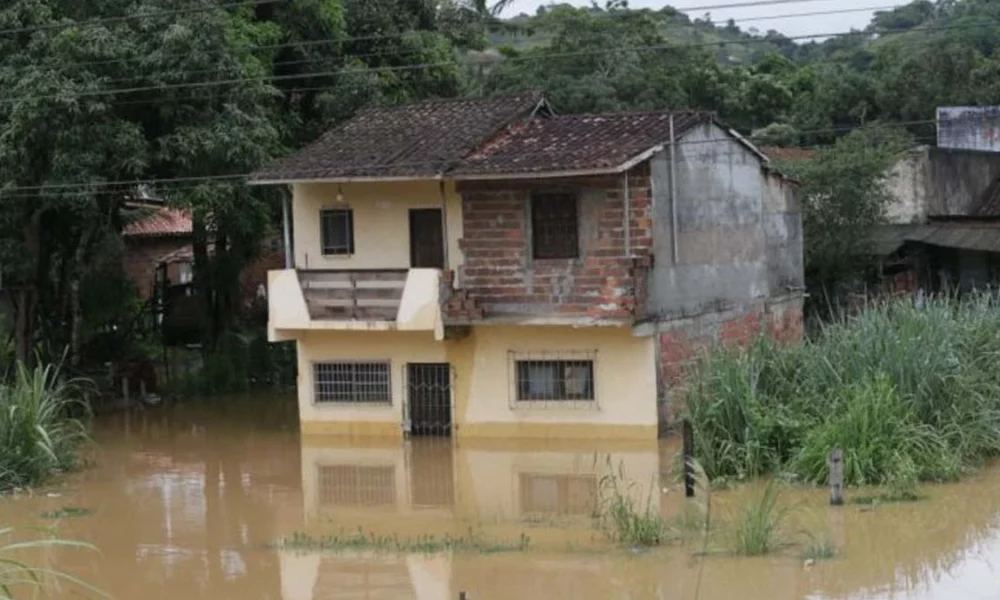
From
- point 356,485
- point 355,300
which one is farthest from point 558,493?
point 355,300

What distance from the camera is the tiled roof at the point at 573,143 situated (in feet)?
68.2

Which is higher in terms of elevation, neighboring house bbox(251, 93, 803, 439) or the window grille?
neighboring house bbox(251, 93, 803, 439)

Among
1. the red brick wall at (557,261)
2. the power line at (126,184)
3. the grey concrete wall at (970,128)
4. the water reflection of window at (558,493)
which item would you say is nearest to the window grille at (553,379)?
the red brick wall at (557,261)

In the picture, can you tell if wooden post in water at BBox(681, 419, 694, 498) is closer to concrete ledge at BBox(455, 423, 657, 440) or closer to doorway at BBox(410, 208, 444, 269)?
concrete ledge at BBox(455, 423, 657, 440)

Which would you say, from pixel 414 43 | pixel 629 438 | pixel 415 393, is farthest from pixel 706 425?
pixel 414 43

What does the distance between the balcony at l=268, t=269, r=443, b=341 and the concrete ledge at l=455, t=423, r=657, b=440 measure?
5.93 feet

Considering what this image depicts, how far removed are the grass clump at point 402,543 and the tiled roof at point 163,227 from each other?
1905 cm

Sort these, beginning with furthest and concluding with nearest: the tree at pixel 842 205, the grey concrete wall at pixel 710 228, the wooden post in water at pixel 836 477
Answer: the tree at pixel 842 205
the grey concrete wall at pixel 710 228
the wooden post in water at pixel 836 477

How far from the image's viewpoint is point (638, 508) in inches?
639

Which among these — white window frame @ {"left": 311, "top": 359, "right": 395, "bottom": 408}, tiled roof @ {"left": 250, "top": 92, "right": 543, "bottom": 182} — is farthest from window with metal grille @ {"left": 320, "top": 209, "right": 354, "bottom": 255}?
white window frame @ {"left": 311, "top": 359, "right": 395, "bottom": 408}

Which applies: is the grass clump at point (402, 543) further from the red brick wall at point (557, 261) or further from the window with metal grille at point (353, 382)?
the window with metal grille at point (353, 382)

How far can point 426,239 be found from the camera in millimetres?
22953

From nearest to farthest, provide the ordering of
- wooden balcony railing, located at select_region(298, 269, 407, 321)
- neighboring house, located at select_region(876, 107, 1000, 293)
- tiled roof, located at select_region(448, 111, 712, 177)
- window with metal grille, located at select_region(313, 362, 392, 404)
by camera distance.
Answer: tiled roof, located at select_region(448, 111, 712, 177) < wooden balcony railing, located at select_region(298, 269, 407, 321) < window with metal grille, located at select_region(313, 362, 392, 404) < neighboring house, located at select_region(876, 107, 1000, 293)

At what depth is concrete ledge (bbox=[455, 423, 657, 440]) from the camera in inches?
845
